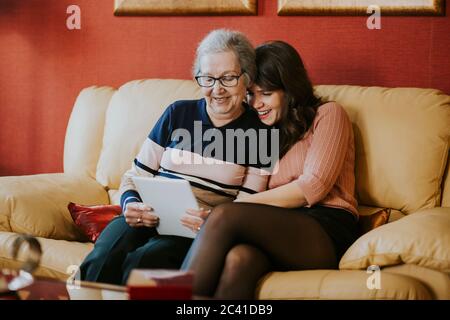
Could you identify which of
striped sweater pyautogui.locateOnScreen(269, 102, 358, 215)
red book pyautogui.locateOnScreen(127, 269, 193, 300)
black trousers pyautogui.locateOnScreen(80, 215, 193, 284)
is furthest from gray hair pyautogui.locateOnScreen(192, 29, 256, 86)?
red book pyautogui.locateOnScreen(127, 269, 193, 300)

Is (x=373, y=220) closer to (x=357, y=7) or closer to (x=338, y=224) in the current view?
(x=338, y=224)

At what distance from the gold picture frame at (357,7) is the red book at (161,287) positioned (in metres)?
1.70

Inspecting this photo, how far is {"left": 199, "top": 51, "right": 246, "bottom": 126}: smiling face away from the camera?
2420mm

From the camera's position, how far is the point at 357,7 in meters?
2.91

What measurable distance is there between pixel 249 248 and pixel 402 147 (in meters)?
0.75

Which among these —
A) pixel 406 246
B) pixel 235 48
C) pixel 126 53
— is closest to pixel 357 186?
pixel 406 246

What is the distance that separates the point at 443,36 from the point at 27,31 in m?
1.98

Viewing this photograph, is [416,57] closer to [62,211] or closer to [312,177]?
→ [312,177]

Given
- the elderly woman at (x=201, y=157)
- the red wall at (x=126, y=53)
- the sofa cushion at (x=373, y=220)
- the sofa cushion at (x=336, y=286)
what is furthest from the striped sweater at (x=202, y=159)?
the red wall at (x=126, y=53)

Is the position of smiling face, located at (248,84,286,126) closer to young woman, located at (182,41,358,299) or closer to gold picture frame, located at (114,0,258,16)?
young woman, located at (182,41,358,299)

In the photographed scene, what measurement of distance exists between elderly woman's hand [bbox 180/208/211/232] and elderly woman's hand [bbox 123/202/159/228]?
13 cm
